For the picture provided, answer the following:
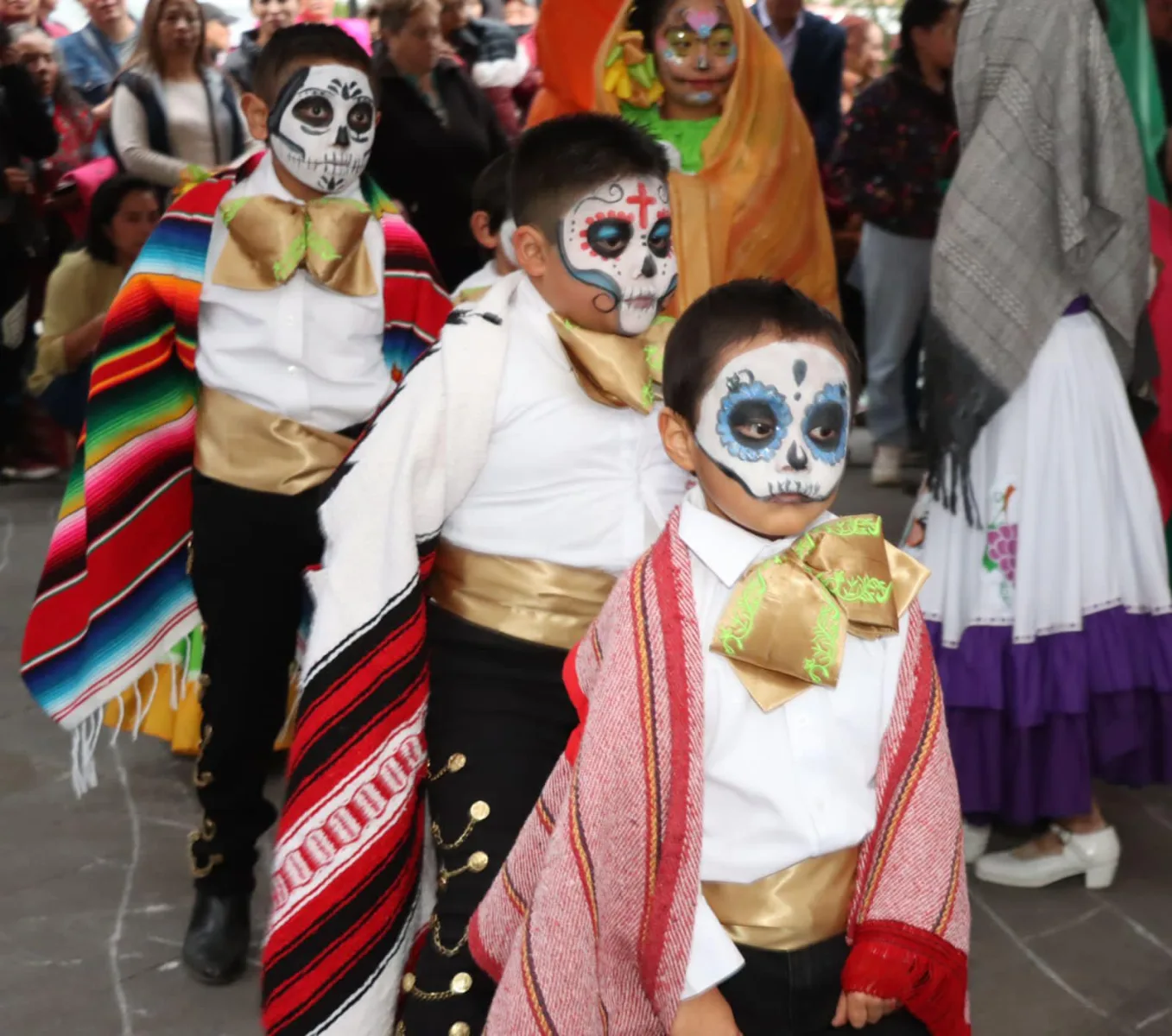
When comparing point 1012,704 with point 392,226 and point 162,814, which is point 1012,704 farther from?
point 162,814

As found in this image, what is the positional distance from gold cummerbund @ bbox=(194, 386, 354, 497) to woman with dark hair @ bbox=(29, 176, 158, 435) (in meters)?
3.08

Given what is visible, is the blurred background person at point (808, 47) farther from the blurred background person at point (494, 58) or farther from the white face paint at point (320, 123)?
the white face paint at point (320, 123)

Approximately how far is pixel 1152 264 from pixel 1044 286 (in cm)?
42

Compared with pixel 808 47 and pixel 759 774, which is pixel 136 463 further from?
pixel 808 47

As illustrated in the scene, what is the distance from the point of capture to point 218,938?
2.91 meters

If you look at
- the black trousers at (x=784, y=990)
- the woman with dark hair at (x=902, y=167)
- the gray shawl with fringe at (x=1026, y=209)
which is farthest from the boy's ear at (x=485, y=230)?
the woman with dark hair at (x=902, y=167)

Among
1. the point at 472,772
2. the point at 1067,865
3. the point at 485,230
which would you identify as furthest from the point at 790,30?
the point at 472,772

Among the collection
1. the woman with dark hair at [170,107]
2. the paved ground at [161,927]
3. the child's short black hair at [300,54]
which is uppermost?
the child's short black hair at [300,54]

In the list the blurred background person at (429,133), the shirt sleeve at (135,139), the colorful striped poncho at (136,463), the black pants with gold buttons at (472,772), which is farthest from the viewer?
the shirt sleeve at (135,139)

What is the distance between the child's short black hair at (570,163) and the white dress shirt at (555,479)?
17 centimetres

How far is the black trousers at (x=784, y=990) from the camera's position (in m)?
1.75

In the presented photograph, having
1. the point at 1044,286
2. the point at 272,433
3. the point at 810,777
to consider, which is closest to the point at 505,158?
the point at 272,433

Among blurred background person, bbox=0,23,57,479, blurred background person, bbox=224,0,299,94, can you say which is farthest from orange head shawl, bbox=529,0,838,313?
blurred background person, bbox=0,23,57,479

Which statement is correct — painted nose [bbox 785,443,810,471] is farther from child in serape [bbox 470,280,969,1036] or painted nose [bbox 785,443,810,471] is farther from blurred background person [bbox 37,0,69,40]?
blurred background person [bbox 37,0,69,40]
